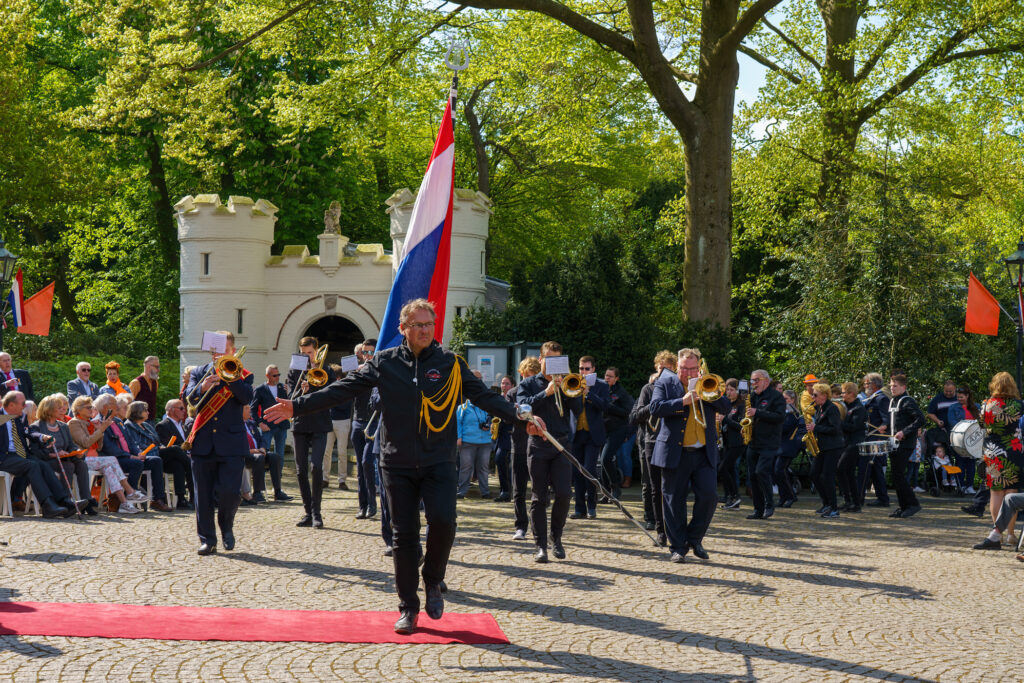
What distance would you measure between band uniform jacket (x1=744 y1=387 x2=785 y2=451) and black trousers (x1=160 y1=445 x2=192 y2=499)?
728 centimetres

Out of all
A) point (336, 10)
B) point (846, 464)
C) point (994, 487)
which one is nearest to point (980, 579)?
point (994, 487)

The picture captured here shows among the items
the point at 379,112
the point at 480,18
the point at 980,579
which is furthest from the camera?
the point at 480,18

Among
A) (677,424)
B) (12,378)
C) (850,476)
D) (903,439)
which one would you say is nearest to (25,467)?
(12,378)

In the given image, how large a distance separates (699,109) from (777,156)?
977 cm

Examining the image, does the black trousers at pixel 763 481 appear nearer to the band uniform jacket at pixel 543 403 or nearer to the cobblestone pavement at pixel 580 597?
the cobblestone pavement at pixel 580 597

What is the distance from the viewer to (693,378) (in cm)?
1012

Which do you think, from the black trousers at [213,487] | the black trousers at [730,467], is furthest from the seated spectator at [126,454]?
the black trousers at [730,467]

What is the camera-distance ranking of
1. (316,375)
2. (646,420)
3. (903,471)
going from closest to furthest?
(316,375) → (646,420) → (903,471)

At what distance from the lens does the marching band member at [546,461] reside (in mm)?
10148

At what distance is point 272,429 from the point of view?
1736 centimetres

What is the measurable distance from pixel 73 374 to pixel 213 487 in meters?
15.9

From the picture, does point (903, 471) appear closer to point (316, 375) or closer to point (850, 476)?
point (850, 476)

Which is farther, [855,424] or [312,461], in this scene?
[855,424]

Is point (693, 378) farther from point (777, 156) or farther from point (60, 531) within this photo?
point (777, 156)
